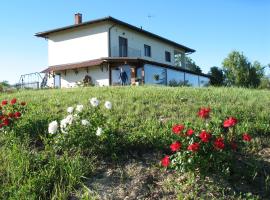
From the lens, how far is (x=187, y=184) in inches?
244

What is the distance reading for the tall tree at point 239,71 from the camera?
181 feet

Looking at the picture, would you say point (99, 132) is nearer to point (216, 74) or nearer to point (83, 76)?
point (83, 76)

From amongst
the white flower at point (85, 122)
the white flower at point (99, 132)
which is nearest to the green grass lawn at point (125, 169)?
the white flower at point (99, 132)

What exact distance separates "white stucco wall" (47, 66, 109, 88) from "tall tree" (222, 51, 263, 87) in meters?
25.7

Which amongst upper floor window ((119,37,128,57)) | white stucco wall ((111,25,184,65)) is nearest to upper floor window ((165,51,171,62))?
white stucco wall ((111,25,184,65))

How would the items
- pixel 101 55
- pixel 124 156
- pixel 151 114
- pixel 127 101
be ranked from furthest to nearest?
1. pixel 101 55
2. pixel 127 101
3. pixel 151 114
4. pixel 124 156

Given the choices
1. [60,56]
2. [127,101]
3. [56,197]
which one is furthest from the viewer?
[60,56]

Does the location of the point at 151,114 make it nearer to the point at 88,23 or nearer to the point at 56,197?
the point at 56,197

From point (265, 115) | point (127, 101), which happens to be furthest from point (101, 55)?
point (265, 115)

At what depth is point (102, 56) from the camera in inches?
1268

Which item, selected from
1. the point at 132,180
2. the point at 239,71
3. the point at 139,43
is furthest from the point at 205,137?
the point at 239,71

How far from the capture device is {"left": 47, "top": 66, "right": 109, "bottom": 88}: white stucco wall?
3241cm

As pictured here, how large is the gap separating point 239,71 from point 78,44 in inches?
1128

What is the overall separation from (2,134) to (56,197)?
255 centimetres
